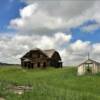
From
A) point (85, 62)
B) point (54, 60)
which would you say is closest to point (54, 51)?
point (54, 60)

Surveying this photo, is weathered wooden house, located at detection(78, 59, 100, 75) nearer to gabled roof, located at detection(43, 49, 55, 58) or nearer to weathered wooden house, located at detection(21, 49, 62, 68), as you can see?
weathered wooden house, located at detection(21, 49, 62, 68)

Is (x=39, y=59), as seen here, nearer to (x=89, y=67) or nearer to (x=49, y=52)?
(x=49, y=52)

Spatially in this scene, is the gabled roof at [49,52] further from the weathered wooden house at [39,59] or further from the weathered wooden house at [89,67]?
the weathered wooden house at [89,67]

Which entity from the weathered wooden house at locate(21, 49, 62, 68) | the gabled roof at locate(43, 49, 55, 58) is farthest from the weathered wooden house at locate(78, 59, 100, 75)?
the gabled roof at locate(43, 49, 55, 58)

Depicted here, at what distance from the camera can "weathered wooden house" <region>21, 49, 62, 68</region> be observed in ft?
334

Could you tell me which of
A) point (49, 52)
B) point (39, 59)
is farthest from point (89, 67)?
point (49, 52)

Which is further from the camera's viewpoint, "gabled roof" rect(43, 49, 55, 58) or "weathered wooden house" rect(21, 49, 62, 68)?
"gabled roof" rect(43, 49, 55, 58)

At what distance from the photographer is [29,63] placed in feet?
342

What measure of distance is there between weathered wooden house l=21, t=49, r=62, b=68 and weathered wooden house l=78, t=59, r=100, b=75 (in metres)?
31.7

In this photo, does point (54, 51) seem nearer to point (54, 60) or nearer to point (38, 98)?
point (54, 60)

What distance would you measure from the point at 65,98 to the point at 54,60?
83.6 metres

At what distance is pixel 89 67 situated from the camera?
230ft

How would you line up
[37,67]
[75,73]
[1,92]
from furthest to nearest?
[37,67], [75,73], [1,92]

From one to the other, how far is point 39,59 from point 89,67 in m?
34.8
